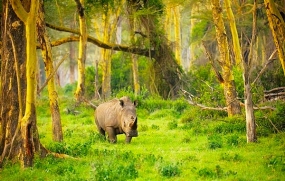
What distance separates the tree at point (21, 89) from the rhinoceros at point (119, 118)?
10.9 feet

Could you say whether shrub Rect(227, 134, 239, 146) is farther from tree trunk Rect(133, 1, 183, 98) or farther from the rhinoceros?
tree trunk Rect(133, 1, 183, 98)

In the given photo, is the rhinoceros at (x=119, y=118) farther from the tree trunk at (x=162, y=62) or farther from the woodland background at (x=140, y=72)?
the tree trunk at (x=162, y=62)

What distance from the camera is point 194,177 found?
34.5ft

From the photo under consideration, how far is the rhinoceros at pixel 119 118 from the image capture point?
1586cm

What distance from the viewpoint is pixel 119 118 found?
650 inches

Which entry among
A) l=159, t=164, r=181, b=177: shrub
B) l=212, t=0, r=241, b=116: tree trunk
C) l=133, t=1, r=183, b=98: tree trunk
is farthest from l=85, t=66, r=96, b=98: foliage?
l=159, t=164, r=181, b=177: shrub

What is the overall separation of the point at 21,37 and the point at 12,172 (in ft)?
11.1

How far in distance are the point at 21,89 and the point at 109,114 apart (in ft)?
14.9

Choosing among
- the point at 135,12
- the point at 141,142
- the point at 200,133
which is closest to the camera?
the point at 141,142

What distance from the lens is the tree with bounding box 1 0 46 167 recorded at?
11.9m

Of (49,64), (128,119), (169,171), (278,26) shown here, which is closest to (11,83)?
(49,64)

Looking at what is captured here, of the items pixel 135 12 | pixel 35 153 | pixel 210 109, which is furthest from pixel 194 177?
pixel 135 12

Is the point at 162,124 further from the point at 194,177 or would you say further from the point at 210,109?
the point at 194,177

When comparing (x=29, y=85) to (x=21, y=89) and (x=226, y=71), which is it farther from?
(x=226, y=71)
